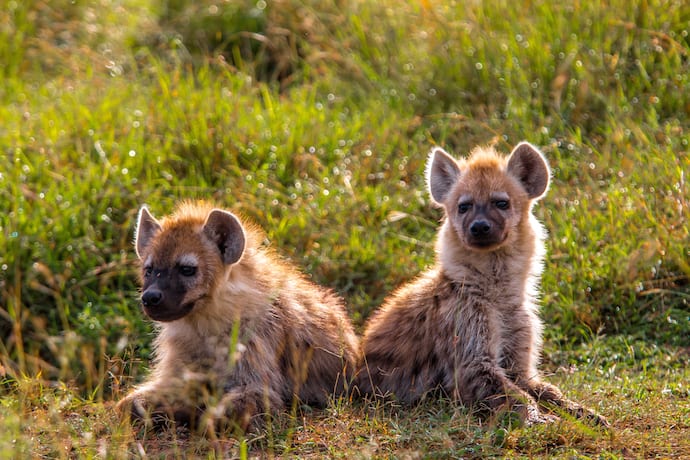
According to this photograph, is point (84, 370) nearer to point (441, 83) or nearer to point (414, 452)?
point (414, 452)

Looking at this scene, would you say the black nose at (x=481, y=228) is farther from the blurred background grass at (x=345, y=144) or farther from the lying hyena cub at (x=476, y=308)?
the blurred background grass at (x=345, y=144)

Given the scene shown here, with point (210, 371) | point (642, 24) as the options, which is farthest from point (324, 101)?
point (210, 371)

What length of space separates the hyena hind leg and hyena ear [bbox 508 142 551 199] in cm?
95

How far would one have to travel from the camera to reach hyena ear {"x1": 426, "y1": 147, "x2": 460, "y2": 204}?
5075 millimetres

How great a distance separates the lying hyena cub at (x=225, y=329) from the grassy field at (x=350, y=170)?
0.56ft

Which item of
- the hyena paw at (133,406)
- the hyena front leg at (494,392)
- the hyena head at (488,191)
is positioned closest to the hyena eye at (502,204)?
the hyena head at (488,191)

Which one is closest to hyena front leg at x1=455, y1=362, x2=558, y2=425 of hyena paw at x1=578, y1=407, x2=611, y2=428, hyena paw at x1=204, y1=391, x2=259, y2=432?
hyena paw at x1=578, y1=407, x2=611, y2=428

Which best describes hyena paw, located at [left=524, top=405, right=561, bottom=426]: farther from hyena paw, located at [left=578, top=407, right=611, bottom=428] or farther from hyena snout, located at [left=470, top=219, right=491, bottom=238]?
hyena snout, located at [left=470, top=219, right=491, bottom=238]

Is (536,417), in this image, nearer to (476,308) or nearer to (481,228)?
(476,308)

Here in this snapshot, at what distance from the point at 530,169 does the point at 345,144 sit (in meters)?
1.98

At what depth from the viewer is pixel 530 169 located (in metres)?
4.98

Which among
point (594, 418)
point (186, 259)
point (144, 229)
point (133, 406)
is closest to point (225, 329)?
point (186, 259)

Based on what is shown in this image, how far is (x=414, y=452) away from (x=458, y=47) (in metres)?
4.14

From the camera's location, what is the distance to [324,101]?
7.33 meters
